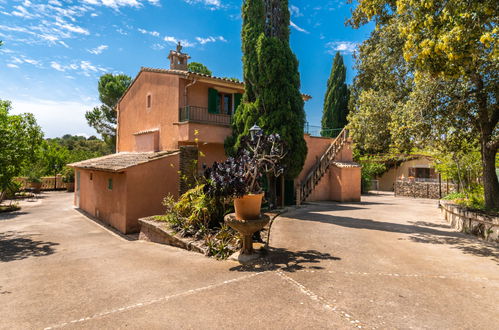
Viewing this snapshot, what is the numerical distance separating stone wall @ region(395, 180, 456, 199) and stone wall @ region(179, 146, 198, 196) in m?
18.7

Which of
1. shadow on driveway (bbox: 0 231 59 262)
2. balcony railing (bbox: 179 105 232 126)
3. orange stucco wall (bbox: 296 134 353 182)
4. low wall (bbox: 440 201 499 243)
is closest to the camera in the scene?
low wall (bbox: 440 201 499 243)

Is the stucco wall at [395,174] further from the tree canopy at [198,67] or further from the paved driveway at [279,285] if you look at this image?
the tree canopy at [198,67]

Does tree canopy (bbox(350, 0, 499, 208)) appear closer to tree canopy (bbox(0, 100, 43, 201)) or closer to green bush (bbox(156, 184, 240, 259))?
green bush (bbox(156, 184, 240, 259))

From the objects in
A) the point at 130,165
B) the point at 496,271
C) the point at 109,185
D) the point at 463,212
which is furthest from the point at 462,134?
the point at 109,185

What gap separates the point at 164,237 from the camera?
920 centimetres

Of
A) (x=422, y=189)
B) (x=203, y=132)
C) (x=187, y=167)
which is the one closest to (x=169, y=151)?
(x=203, y=132)

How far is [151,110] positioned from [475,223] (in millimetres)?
16003

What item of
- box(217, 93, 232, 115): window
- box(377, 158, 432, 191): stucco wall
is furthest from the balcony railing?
box(377, 158, 432, 191): stucco wall

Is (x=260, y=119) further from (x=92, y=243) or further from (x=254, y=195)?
(x=92, y=243)

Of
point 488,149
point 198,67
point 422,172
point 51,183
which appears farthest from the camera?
point 198,67

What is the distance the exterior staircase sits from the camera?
16.1m

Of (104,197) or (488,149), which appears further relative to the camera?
(104,197)

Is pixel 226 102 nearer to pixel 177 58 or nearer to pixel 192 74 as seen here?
pixel 192 74

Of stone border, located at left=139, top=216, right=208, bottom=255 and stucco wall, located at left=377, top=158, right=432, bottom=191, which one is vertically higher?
stucco wall, located at left=377, top=158, right=432, bottom=191
